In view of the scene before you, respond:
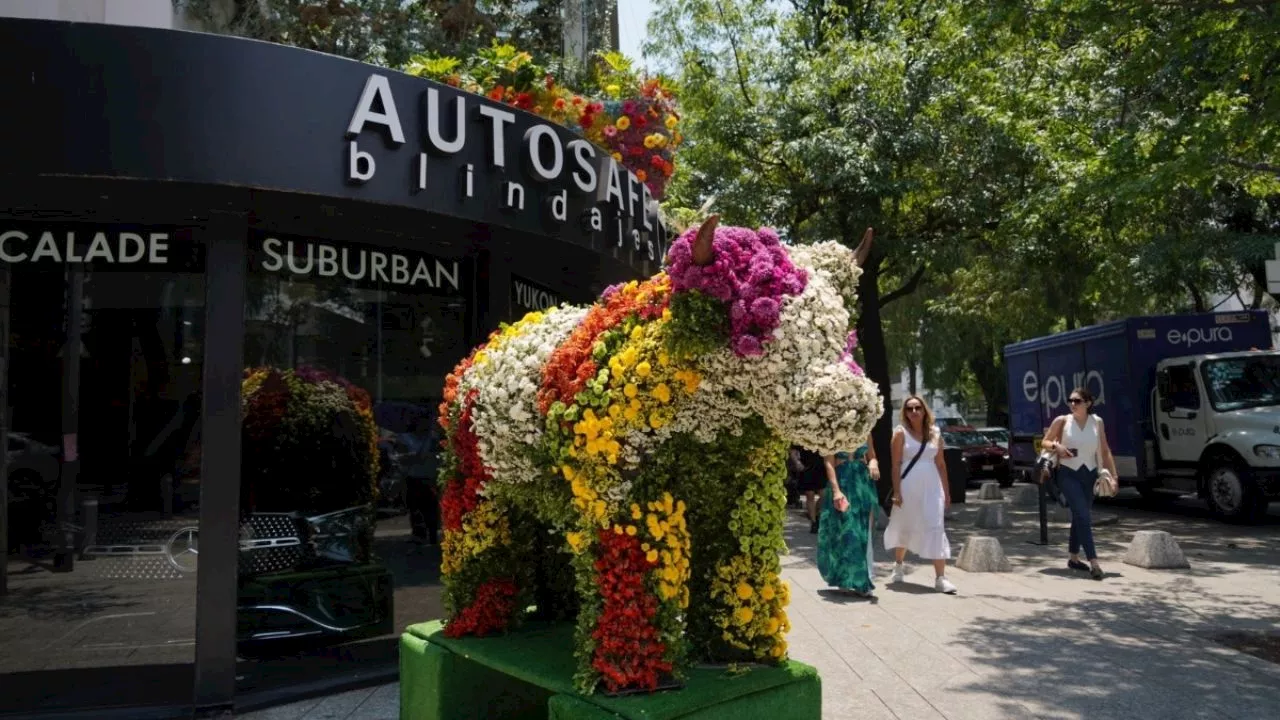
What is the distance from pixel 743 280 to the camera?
10.5 feet

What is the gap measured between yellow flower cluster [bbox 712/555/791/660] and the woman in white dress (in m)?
5.33

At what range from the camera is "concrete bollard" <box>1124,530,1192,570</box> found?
380 inches

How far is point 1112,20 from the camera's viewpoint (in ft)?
24.1

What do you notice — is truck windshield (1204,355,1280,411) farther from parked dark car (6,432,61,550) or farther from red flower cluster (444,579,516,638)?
parked dark car (6,432,61,550)

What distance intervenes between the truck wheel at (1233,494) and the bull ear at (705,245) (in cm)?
1297

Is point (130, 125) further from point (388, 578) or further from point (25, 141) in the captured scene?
point (388, 578)

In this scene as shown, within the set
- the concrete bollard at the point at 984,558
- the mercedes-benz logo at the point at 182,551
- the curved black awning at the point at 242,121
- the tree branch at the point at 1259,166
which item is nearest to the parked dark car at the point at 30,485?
the mercedes-benz logo at the point at 182,551

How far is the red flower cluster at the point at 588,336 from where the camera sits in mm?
3432

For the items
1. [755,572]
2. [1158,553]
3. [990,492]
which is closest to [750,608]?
[755,572]

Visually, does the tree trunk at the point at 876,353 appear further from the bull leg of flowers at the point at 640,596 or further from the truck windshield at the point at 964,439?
the bull leg of flowers at the point at 640,596

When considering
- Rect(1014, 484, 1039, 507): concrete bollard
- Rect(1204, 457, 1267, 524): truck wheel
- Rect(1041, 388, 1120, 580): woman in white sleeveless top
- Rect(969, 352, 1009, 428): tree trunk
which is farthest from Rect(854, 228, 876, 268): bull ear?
Rect(969, 352, 1009, 428): tree trunk

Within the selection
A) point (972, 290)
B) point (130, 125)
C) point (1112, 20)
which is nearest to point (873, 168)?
point (1112, 20)

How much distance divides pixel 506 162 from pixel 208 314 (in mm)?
1999

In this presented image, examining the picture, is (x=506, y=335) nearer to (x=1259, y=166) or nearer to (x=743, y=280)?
(x=743, y=280)
